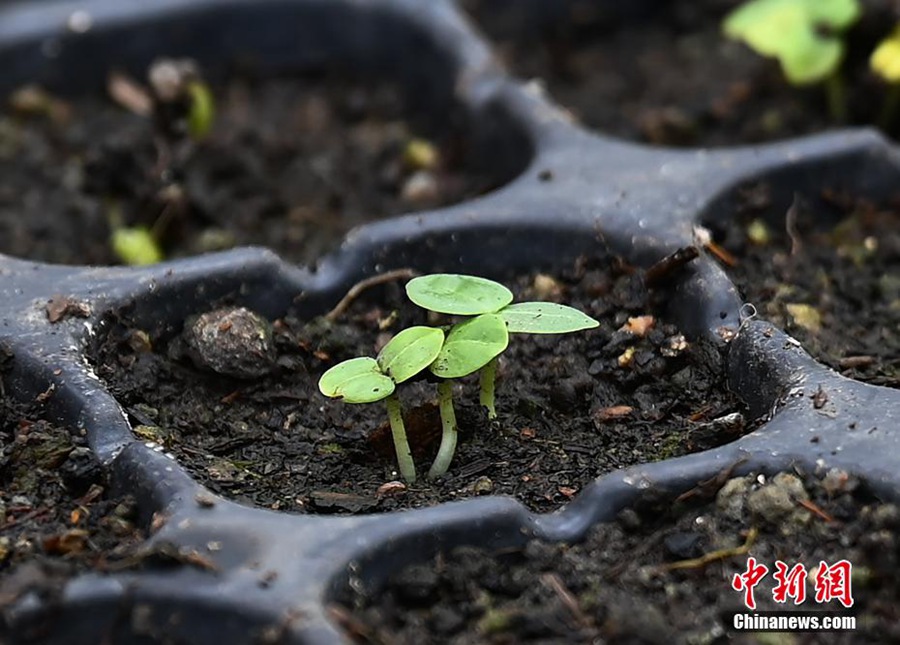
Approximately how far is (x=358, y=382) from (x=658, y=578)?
0.40 metres

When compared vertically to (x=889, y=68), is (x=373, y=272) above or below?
below

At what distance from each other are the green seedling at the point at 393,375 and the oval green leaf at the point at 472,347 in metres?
0.01

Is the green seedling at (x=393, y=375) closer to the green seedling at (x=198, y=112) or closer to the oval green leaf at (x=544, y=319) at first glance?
the oval green leaf at (x=544, y=319)

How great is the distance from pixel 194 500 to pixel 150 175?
1.19m

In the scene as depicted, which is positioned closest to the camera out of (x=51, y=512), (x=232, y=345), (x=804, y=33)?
(x=51, y=512)

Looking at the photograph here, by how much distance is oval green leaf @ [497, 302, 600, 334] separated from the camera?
5.69 ft

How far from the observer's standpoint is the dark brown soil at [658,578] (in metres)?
1.50

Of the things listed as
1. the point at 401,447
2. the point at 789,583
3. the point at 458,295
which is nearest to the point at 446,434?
the point at 401,447

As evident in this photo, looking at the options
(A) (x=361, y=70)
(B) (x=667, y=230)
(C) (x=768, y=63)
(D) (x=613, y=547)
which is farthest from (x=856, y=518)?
(A) (x=361, y=70)

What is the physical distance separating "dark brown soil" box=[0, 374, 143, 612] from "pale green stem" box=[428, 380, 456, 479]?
1.17 ft

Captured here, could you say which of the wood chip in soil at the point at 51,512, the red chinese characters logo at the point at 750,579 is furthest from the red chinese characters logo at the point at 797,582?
the wood chip in soil at the point at 51,512

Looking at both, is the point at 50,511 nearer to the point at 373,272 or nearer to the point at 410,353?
the point at 410,353

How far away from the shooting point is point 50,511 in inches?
A: 66.3

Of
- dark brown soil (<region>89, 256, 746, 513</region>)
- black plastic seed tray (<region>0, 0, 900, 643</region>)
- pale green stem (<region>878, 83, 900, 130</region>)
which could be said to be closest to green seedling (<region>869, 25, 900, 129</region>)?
pale green stem (<region>878, 83, 900, 130</region>)
